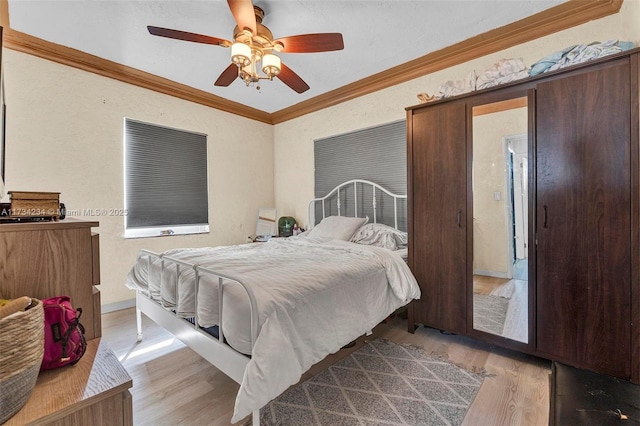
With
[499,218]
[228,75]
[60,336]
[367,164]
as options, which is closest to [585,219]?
[499,218]

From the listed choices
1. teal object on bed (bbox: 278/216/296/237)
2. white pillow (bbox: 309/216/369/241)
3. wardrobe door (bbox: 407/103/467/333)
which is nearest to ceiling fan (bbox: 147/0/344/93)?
wardrobe door (bbox: 407/103/467/333)

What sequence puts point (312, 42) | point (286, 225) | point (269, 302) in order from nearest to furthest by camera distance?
point (269, 302) < point (312, 42) < point (286, 225)

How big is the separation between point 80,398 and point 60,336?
223mm

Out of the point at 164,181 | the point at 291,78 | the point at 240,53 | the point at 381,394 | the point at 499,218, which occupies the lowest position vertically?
the point at 381,394

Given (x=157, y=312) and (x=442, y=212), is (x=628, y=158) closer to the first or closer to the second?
(x=442, y=212)

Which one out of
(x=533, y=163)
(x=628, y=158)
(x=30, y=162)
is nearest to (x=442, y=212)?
(x=533, y=163)

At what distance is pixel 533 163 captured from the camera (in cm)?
186

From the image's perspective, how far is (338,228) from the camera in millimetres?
3082

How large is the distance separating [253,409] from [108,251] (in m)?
2.75

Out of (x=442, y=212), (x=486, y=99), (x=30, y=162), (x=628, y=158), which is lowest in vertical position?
(x=442, y=212)

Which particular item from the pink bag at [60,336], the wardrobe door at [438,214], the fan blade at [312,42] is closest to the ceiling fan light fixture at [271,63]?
the fan blade at [312,42]

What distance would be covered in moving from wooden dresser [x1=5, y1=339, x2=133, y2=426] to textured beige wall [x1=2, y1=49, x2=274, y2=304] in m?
2.63

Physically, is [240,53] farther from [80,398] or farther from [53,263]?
[80,398]

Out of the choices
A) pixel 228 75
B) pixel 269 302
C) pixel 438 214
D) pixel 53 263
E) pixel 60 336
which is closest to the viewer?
pixel 60 336
